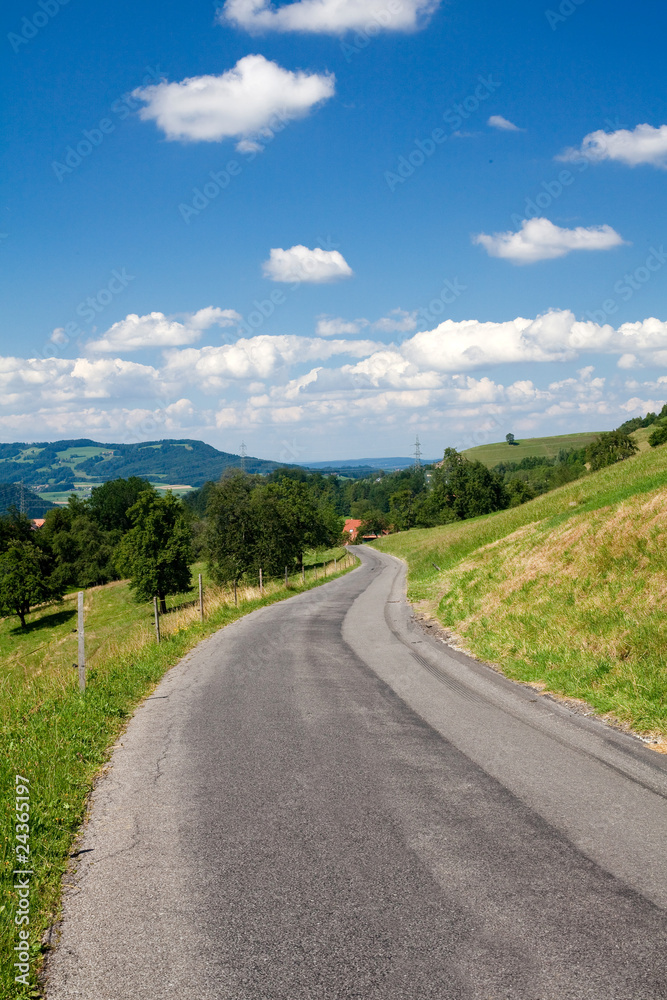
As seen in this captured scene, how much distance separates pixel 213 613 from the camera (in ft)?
72.0

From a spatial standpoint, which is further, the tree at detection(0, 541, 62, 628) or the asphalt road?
the tree at detection(0, 541, 62, 628)

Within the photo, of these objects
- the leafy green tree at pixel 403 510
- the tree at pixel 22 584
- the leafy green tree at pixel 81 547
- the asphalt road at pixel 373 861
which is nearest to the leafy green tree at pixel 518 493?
the leafy green tree at pixel 403 510

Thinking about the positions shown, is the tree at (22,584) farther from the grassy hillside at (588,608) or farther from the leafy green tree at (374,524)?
the leafy green tree at (374,524)

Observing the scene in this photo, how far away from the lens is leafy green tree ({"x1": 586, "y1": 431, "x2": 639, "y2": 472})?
74088 millimetres

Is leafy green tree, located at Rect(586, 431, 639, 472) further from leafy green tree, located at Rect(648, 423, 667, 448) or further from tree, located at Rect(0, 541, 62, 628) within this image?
tree, located at Rect(0, 541, 62, 628)

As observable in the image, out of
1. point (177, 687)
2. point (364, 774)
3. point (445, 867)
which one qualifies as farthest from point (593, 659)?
point (177, 687)

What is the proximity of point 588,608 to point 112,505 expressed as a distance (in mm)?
109983

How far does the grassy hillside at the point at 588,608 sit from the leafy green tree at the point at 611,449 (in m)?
59.2

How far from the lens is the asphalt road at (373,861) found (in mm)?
3648

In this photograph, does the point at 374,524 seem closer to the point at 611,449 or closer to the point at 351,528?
the point at 351,528

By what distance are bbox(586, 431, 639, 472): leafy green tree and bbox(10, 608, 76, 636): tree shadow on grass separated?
198 feet

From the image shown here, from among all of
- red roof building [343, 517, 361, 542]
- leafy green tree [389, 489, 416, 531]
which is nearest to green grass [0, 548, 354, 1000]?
red roof building [343, 517, 361, 542]

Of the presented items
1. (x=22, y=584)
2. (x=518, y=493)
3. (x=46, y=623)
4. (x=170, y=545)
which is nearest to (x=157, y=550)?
(x=170, y=545)

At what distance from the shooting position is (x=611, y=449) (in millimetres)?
79250
